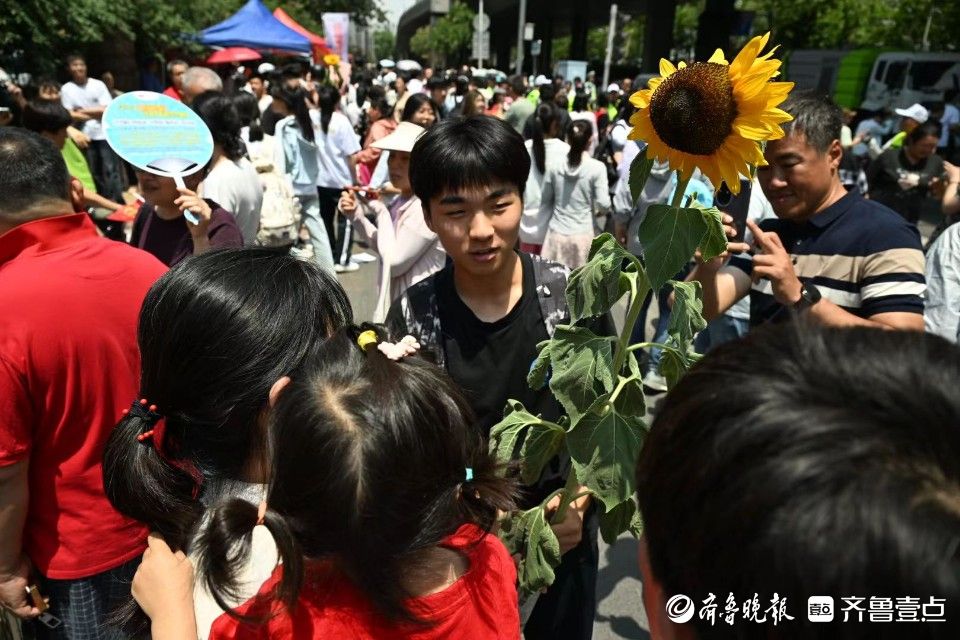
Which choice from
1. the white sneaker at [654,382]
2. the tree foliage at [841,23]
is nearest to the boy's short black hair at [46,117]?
the white sneaker at [654,382]

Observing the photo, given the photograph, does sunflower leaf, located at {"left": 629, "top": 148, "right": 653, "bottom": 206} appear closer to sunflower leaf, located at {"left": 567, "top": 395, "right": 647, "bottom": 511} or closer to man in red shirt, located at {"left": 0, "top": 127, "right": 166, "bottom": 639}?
sunflower leaf, located at {"left": 567, "top": 395, "right": 647, "bottom": 511}

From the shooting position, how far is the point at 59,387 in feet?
5.64

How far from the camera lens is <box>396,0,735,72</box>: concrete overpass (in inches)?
720

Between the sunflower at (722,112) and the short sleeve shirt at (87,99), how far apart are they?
9.12 meters

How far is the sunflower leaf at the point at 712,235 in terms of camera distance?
120cm

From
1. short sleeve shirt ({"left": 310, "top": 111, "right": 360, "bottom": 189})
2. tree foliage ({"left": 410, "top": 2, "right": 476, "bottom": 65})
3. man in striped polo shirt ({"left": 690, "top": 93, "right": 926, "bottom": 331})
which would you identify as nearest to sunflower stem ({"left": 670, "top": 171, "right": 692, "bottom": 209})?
man in striped polo shirt ({"left": 690, "top": 93, "right": 926, "bottom": 331})

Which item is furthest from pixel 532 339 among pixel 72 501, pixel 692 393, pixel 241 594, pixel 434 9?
pixel 434 9

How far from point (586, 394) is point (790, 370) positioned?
0.65 meters

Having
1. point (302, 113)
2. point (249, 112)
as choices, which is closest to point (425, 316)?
point (249, 112)

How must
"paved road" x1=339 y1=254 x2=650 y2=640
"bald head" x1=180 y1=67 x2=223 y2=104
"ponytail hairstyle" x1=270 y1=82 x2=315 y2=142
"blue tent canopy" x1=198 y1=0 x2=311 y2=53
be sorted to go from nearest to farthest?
1. "paved road" x1=339 y1=254 x2=650 y2=640
2. "bald head" x1=180 y1=67 x2=223 y2=104
3. "ponytail hairstyle" x1=270 y1=82 x2=315 y2=142
4. "blue tent canopy" x1=198 y1=0 x2=311 y2=53

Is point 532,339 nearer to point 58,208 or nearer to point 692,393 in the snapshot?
point 692,393

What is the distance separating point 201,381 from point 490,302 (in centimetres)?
84

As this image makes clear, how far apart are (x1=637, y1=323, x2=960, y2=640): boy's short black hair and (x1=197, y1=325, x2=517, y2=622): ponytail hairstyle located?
492 millimetres

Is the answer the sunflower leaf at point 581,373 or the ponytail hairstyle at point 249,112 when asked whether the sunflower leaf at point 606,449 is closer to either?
the sunflower leaf at point 581,373
